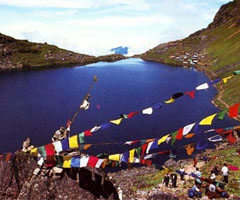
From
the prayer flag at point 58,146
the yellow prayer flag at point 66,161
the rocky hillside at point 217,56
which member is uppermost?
the rocky hillside at point 217,56

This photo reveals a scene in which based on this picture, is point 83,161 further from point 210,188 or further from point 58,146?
point 210,188

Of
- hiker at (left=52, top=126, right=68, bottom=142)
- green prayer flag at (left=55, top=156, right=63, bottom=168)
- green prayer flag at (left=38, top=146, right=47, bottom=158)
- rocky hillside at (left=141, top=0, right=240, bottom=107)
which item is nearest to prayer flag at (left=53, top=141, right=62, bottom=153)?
green prayer flag at (left=55, top=156, right=63, bottom=168)

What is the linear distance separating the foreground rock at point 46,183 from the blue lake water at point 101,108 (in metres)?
26.8

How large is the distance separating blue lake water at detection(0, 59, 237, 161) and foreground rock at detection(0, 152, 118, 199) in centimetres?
2678

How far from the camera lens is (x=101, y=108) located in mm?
72812

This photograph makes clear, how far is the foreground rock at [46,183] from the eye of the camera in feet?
61.4

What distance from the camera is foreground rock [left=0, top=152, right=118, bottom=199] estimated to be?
18703 millimetres

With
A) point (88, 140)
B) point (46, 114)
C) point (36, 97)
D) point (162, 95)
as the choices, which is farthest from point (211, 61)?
point (88, 140)

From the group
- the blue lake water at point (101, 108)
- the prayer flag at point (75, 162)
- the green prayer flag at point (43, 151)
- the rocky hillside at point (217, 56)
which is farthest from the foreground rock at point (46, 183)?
the rocky hillside at point (217, 56)

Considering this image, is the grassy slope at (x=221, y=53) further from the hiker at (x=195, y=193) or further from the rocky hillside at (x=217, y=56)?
the hiker at (x=195, y=193)

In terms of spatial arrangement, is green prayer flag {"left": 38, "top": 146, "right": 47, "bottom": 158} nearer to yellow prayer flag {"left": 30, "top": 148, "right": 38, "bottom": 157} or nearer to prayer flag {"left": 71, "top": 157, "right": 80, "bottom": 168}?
yellow prayer flag {"left": 30, "top": 148, "right": 38, "bottom": 157}

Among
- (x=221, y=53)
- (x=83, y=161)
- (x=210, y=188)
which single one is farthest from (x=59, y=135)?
(x=221, y=53)

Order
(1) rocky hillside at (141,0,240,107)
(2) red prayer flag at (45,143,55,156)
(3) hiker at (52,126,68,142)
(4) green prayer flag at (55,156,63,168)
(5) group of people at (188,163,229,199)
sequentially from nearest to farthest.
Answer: (4) green prayer flag at (55,156,63,168) → (2) red prayer flag at (45,143,55,156) → (3) hiker at (52,126,68,142) → (5) group of people at (188,163,229,199) → (1) rocky hillside at (141,0,240,107)

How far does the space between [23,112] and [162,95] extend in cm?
3972
